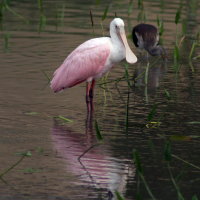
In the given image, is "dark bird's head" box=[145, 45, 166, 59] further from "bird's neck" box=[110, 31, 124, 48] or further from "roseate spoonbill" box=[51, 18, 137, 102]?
"bird's neck" box=[110, 31, 124, 48]

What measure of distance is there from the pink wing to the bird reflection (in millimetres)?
1366

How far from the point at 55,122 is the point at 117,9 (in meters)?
9.08

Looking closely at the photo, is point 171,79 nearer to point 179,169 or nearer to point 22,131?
point 22,131

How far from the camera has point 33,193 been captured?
733 centimetres

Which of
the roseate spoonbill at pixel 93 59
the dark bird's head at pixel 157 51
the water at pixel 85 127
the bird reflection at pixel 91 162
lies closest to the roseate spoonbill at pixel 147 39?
the dark bird's head at pixel 157 51

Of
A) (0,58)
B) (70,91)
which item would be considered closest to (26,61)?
(0,58)

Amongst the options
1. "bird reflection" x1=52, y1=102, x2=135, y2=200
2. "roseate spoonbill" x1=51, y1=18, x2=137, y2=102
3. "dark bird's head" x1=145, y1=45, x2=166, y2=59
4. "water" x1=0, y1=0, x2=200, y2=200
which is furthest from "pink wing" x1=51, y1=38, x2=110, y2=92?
"dark bird's head" x1=145, y1=45, x2=166, y2=59

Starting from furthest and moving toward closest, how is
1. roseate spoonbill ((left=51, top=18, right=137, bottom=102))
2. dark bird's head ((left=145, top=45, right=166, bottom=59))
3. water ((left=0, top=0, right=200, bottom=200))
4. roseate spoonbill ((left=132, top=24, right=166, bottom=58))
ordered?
roseate spoonbill ((left=132, top=24, right=166, bottom=58)) → dark bird's head ((left=145, top=45, right=166, bottom=59)) → roseate spoonbill ((left=51, top=18, right=137, bottom=102)) → water ((left=0, top=0, right=200, bottom=200))

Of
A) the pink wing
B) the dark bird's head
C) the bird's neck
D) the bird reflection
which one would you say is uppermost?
the bird's neck

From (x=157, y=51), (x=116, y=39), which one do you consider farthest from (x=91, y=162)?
(x=157, y=51)

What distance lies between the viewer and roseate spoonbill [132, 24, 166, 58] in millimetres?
14693

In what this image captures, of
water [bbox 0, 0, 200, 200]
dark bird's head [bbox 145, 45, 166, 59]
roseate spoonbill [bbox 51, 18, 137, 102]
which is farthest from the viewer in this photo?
dark bird's head [bbox 145, 45, 166, 59]

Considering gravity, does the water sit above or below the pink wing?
below

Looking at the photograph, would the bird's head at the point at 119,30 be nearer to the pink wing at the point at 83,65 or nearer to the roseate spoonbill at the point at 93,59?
the roseate spoonbill at the point at 93,59
